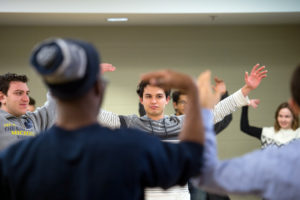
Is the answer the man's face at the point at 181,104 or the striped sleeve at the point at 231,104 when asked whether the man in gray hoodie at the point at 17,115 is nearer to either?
the striped sleeve at the point at 231,104

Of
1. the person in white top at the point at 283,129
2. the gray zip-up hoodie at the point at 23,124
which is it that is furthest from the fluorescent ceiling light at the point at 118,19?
the gray zip-up hoodie at the point at 23,124

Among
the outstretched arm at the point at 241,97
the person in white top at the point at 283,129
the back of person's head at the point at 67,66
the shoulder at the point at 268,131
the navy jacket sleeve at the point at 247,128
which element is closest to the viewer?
the back of person's head at the point at 67,66

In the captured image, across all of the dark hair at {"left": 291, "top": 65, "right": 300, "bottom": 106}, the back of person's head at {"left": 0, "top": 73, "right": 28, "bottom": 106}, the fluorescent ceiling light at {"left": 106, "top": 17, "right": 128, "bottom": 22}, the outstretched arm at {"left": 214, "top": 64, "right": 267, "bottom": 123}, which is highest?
the fluorescent ceiling light at {"left": 106, "top": 17, "right": 128, "bottom": 22}

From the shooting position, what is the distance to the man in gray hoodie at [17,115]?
3262 millimetres

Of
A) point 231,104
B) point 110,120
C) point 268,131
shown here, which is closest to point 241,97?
point 231,104

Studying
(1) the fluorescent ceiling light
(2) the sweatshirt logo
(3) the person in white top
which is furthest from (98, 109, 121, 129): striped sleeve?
(1) the fluorescent ceiling light

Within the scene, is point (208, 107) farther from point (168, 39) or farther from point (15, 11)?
point (168, 39)

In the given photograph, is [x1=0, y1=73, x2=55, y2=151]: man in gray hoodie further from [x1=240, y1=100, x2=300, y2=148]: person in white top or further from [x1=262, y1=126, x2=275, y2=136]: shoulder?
[x1=262, y1=126, x2=275, y2=136]: shoulder

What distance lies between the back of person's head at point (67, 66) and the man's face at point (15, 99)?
7.64 ft

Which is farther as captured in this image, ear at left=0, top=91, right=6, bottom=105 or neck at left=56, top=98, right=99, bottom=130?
ear at left=0, top=91, right=6, bottom=105

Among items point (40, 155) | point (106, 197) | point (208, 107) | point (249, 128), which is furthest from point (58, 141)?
point (249, 128)

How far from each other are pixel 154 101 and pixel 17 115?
109cm

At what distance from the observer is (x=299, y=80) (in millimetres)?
1344

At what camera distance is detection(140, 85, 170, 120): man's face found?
3285 mm
